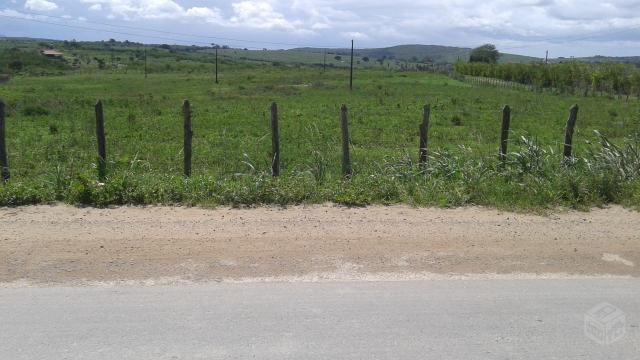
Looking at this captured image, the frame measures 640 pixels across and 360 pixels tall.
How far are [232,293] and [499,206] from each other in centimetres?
444

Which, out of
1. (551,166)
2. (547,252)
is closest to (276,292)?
(547,252)

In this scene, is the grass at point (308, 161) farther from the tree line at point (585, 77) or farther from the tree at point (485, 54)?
the tree at point (485, 54)

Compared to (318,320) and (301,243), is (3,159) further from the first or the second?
(318,320)

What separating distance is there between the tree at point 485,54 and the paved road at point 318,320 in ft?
387

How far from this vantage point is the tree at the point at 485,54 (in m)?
118

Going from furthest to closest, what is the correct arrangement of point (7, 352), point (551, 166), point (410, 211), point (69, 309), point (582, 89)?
point (582, 89) → point (551, 166) → point (410, 211) → point (69, 309) → point (7, 352)

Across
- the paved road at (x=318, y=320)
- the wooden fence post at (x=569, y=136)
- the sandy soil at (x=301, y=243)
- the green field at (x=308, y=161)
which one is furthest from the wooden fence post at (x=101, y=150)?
the wooden fence post at (x=569, y=136)

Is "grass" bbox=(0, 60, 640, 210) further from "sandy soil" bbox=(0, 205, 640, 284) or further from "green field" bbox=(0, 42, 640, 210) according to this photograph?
"sandy soil" bbox=(0, 205, 640, 284)

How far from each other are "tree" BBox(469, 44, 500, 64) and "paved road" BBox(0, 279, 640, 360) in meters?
118

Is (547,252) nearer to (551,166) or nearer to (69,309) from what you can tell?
(551,166)

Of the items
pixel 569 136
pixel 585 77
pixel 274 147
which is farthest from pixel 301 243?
pixel 585 77

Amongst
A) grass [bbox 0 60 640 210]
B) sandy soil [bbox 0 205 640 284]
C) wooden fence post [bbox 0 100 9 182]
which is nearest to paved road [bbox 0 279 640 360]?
sandy soil [bbox 0 205 640 284]

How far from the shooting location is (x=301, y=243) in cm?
596

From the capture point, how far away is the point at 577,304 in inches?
178
